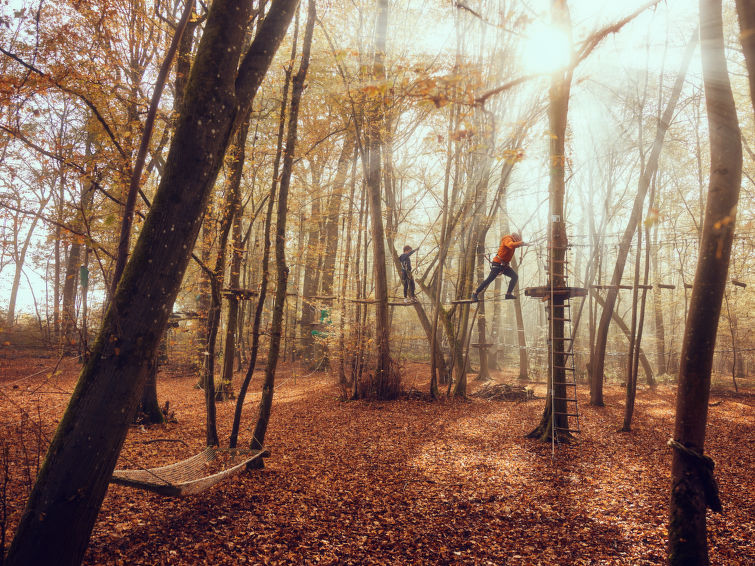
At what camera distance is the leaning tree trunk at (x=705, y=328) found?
2.38 meters

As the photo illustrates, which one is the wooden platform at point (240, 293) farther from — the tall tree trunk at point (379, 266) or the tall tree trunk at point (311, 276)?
the tall tree trunk at point (311, 276)

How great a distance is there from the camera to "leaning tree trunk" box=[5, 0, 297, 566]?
199cm

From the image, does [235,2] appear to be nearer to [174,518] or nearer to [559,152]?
[174,518]

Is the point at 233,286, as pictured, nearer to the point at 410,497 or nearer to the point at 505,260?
the point at 410,497

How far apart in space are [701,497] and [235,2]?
13.9 ft

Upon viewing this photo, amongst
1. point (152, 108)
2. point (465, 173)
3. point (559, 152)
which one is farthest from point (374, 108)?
point (152, 108)

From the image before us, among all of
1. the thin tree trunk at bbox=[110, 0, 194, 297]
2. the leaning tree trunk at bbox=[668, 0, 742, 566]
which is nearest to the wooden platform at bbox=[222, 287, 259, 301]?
the thin tree trunk at bbox=[110, 0, 194, 297]

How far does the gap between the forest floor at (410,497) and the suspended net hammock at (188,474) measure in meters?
0.29

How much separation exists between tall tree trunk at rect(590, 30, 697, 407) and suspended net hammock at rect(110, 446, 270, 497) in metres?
7.91

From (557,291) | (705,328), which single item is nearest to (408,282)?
(557,291)

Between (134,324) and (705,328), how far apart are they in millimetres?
3398

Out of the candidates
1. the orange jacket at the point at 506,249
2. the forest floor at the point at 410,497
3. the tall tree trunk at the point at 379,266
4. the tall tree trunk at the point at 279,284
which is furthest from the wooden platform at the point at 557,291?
the tall tree trunk at the point at 279,284

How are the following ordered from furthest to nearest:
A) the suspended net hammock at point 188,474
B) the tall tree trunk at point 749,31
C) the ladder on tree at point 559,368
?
the ladder on tree at point 559,368 → the suspended net hammock at point 188,474 → the tall tree trunk at point 749,31

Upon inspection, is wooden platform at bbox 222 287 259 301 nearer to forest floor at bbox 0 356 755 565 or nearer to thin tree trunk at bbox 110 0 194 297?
thin tree trunk at bbox 110 0 194 297
